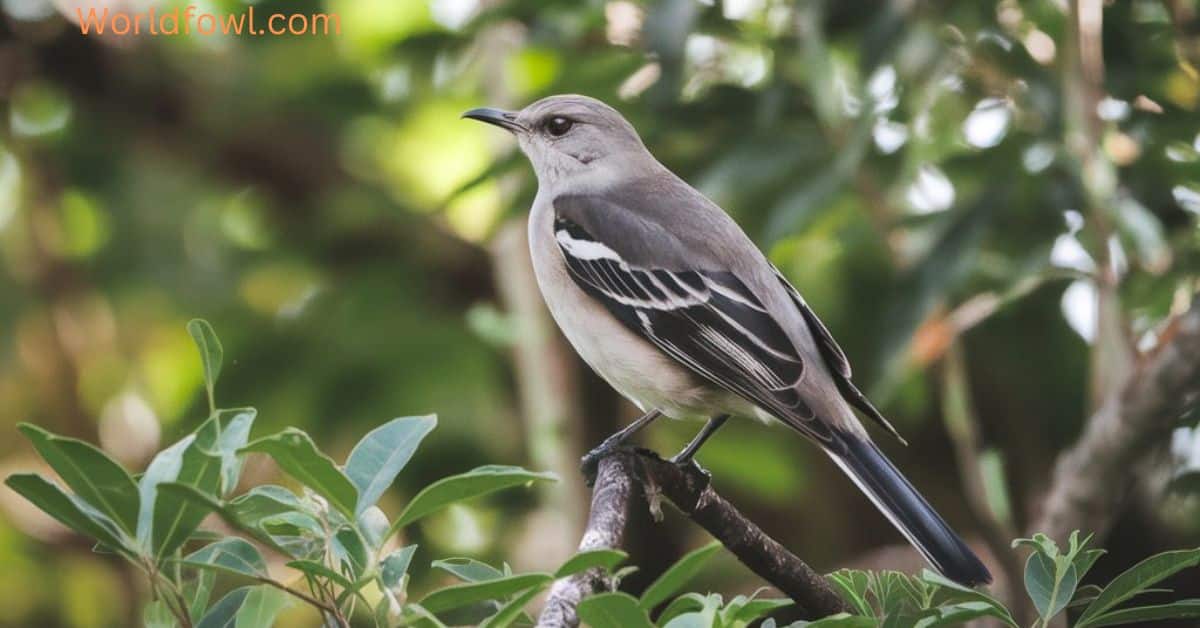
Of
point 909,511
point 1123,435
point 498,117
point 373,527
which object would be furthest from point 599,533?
point 498,117

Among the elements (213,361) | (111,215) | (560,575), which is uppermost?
(213,361)

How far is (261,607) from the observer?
1800 millimetres

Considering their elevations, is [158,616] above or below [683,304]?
above

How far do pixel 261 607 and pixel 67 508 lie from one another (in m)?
0.29

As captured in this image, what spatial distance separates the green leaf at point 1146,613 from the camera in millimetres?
1808

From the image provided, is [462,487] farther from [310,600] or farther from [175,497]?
[175,497]

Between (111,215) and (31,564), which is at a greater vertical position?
(111,215)

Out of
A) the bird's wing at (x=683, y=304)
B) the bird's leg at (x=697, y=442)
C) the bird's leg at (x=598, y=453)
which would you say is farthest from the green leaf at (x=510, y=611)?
the bird's wing at (x=683, y=304)

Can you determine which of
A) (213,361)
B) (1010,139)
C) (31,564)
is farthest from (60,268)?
(213,361)

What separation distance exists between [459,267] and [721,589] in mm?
2312

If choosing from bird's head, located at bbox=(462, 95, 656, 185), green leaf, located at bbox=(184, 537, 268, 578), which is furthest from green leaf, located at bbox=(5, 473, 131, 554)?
bird's head, located at bbox=(462, 95, 656, 185)

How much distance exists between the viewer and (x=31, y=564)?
8.02 m

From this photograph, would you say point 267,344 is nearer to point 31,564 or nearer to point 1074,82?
point 31,564

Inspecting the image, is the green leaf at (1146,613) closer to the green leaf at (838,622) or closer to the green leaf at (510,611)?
the green leaf at (838,622)
